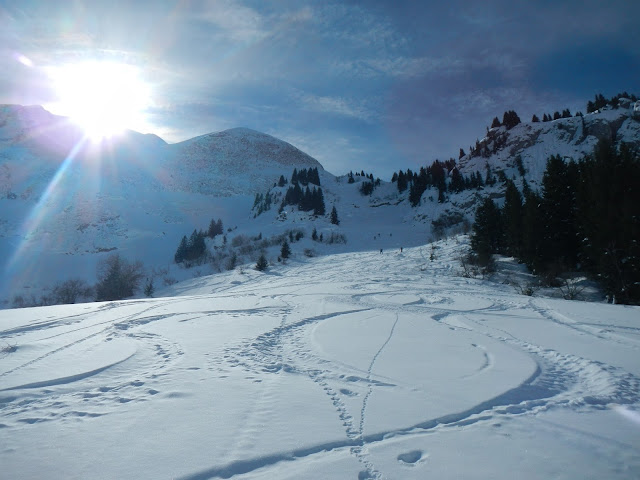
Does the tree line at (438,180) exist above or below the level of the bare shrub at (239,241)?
above

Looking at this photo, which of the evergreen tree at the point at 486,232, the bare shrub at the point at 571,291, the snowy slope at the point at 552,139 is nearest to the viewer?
the bare shrub at the point at 571,291

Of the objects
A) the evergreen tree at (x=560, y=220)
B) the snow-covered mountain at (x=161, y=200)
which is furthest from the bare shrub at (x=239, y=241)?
the evergreen tree at (x=560, y=220)

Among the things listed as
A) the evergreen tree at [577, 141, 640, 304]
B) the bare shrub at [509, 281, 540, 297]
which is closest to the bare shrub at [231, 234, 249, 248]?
the bare shrub at [509, 281, 540, 297]

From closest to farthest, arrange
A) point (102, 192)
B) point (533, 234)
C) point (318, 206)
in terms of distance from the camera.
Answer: point (533, 234) → point (318, 206) → point (102, 192)

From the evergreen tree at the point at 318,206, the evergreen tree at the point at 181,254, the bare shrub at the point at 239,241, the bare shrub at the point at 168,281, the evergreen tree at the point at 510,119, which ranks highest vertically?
the evergreen tree at the point at 510,119

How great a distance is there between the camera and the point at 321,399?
4.56m

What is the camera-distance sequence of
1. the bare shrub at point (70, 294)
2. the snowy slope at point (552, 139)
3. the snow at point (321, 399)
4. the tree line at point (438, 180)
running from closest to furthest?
the snow at point (321, 399), the bare shrub at point (70, 294), the snowy slope at point (552, 139), the tree line at point (438, 180)

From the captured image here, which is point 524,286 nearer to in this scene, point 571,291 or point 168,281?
point 571,291

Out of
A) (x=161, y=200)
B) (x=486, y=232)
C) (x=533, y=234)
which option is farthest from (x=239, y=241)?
(x=533, y=234)

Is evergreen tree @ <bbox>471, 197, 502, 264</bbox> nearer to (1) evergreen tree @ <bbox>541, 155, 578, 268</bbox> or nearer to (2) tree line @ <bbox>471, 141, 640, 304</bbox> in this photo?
(2) tree line @ <bbox>471, 141, 640, 304</bbox>

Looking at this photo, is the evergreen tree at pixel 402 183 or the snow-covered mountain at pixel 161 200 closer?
the snow-covered mountain at pixel 161 200

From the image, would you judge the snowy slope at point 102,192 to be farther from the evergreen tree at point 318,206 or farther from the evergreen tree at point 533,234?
the evergreen tree at point 533,234

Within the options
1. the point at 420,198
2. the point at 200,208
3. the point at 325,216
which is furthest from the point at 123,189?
the point at 420,198

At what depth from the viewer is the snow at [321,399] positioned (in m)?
3.09
